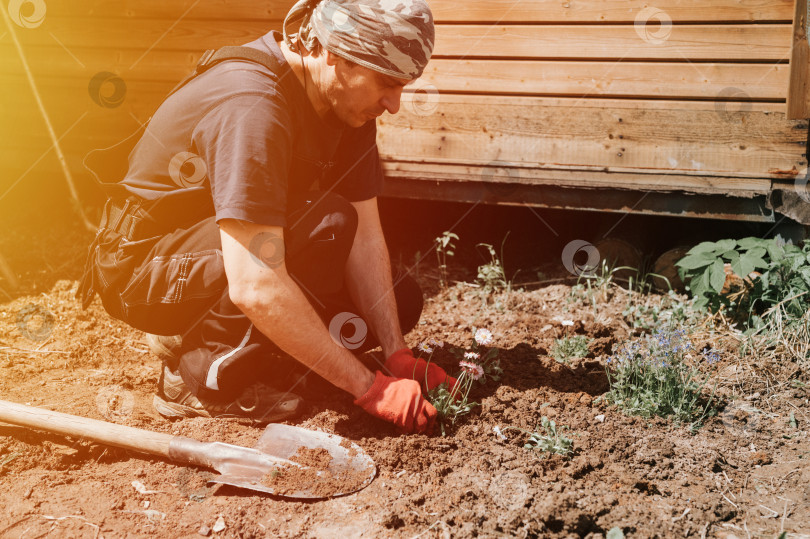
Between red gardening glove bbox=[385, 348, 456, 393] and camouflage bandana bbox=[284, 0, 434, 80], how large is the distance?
3.74 ft

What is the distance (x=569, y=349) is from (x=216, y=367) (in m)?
1.59

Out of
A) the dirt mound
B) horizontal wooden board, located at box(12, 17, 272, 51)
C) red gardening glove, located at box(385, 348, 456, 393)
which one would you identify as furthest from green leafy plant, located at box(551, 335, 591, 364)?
horizontal wooden board, located at box(12, 17, 272, 51)

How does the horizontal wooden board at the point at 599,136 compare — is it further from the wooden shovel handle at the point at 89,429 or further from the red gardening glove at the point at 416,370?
the wooden shovel handle at the point at 89,429

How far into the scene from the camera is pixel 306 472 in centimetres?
233

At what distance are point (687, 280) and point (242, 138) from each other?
2.86 metres

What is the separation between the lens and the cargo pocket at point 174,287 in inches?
102

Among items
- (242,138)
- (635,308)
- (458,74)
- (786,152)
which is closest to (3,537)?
(242,138)

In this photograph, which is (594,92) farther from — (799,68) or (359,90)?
(359,90)

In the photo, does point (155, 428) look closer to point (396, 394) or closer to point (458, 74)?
point (396, 394)

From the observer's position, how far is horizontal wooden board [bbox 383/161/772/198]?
146 inches

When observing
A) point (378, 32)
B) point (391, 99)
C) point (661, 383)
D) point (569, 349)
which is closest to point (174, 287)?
point (391, 99)

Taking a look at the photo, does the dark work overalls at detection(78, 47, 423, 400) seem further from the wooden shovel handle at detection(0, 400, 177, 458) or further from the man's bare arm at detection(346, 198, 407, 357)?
the wooden shovel handle at detection(0, 400, 177, 458)

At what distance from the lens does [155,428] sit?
277cm

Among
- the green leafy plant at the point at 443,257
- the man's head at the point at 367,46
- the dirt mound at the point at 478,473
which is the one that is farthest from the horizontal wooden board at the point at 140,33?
the dirt mound at the point at 478,473
